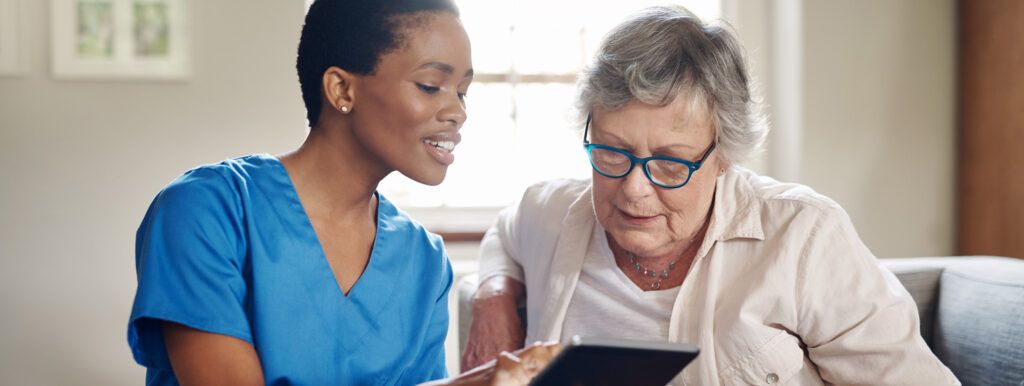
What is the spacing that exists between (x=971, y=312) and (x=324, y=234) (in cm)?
134

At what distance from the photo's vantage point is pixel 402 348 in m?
1.15

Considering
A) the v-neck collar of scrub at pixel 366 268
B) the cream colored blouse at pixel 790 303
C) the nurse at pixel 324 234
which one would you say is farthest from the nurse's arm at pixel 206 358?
the cream colored blouse at pixel 790 303

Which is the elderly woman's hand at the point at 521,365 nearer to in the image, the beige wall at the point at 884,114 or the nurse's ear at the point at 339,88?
the nurse's ear at the point at 339,88

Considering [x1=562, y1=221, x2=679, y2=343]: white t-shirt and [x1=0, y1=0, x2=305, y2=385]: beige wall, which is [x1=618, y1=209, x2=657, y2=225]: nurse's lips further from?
[x1=0, y1=0, x2=305, y2=385]: beige wall

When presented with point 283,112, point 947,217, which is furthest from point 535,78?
point 947,217

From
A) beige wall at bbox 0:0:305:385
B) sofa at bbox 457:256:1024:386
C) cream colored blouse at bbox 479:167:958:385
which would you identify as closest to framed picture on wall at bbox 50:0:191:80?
beige wall at bbox 0:0:305:385

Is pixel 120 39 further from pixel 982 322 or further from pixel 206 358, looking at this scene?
pixel 982 322

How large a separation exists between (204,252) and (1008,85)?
2.72 m

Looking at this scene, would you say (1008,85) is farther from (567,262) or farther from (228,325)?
(228,325)

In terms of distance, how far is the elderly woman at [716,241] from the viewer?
1.23 meters

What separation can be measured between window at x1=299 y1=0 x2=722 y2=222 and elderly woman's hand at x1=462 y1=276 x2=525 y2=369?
64.5 inches

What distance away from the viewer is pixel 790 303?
126 cm

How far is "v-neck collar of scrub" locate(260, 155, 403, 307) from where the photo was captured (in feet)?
3.54

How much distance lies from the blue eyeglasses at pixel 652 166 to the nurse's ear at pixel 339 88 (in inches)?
17.3
